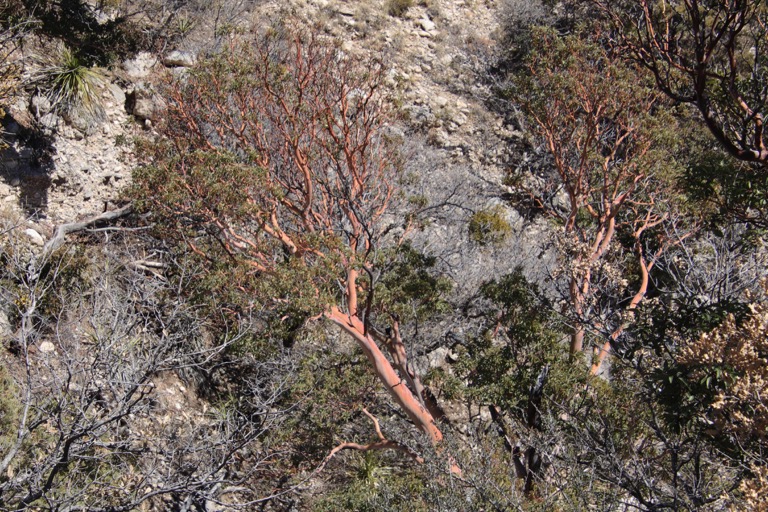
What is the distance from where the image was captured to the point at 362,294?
32.3ft

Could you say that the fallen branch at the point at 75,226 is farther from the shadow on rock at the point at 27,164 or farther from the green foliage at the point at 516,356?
the green foliage at the point at 516,356

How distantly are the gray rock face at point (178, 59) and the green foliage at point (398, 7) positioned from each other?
7848 mm

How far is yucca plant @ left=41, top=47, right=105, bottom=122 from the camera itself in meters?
12.2

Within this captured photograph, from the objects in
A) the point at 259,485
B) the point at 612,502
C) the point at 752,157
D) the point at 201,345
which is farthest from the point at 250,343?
the point at 752,157

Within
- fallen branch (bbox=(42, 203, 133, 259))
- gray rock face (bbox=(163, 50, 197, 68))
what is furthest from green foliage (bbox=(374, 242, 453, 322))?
gray rock face (bbox=(163, 50, 197, 68))

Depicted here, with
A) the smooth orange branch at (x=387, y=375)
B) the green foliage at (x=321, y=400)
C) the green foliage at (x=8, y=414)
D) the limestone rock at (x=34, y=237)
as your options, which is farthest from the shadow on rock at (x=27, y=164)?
the smooth orange branch at (x=387, y=375)

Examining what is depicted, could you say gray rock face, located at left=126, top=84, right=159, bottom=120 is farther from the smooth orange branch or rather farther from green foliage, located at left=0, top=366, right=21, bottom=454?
green foliage, located at left=0, top=366, right=21, bottom=454

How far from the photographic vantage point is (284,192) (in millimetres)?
10766

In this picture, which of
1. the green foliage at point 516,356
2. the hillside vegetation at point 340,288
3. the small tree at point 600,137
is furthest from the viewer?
the small tree at point 600,137

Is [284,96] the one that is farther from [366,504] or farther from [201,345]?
[366,504]

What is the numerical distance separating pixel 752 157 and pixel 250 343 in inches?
270

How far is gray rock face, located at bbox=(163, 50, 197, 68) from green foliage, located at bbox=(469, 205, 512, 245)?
7.80 m

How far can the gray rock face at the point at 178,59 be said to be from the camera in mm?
15148

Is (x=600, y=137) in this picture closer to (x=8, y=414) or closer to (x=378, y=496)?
(x=378, y=496)
